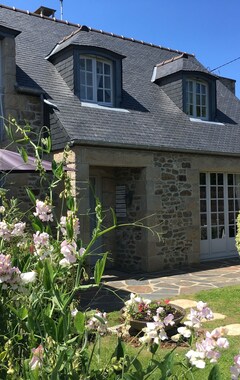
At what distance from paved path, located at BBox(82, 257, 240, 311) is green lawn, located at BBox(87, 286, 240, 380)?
1.78ft

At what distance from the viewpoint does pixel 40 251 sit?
6.74 feet

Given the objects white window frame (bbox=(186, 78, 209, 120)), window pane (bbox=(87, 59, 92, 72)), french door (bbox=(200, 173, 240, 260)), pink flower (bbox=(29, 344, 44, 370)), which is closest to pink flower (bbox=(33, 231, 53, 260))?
pink flower (bbox=(29, 344, 44, 370))

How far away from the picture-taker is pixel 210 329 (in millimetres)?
5355

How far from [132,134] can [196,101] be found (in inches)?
147


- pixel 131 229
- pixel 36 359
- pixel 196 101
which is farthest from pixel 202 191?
pixel 36 359

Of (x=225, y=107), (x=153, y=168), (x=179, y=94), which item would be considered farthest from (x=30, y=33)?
(x=225, y=107)

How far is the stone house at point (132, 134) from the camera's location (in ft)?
30.0

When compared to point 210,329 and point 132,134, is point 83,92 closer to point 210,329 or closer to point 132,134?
point 132,134

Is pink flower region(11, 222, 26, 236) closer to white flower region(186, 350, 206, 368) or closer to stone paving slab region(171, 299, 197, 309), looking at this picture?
white flower region(186, 350, 206, 368)

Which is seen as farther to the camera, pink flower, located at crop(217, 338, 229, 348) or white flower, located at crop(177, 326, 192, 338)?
white flower, located at crop(177, 326, 192, 338)

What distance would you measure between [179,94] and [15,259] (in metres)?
10.7

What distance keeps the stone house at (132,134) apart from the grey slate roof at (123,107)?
37 mm

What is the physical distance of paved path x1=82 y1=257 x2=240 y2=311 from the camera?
7280 mm

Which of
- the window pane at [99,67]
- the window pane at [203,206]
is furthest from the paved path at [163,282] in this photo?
the window pane at [99,67]
